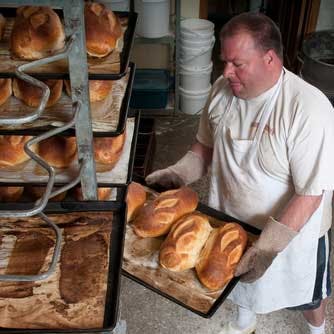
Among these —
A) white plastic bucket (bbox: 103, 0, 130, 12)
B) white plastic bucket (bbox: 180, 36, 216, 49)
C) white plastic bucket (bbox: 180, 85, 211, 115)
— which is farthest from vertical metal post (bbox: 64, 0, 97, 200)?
white plastic bucket (bbox: 180, 85, 211, 115)

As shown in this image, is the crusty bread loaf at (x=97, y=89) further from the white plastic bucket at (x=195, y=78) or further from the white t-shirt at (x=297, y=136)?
the white plastic bucket at (x=195, y=78)

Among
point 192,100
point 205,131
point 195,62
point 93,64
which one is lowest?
point 192,100

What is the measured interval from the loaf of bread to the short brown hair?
2.29 feet

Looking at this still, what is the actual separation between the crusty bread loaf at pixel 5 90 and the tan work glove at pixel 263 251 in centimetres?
91

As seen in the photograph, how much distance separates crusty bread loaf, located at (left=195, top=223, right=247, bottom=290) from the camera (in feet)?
4.93

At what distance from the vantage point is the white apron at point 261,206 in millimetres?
1784

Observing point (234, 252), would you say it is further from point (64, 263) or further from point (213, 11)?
point (213, 11)

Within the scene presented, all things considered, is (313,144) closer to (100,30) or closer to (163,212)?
(163,212)

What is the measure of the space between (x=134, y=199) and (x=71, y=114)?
2.38 ft

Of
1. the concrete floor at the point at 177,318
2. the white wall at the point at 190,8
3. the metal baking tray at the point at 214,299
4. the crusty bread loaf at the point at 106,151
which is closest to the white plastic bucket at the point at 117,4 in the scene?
the white wall at the point at 190,8

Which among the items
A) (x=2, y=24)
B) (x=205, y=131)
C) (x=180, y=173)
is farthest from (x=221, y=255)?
(x=2, y=24)

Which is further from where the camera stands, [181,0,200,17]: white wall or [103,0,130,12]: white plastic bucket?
[181,0,200,17]: white wall

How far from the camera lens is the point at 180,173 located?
6.89ft

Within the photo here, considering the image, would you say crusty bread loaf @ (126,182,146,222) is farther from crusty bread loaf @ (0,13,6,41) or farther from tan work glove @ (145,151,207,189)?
Answer: crusty bread loaf @ (0,13,6,41)
